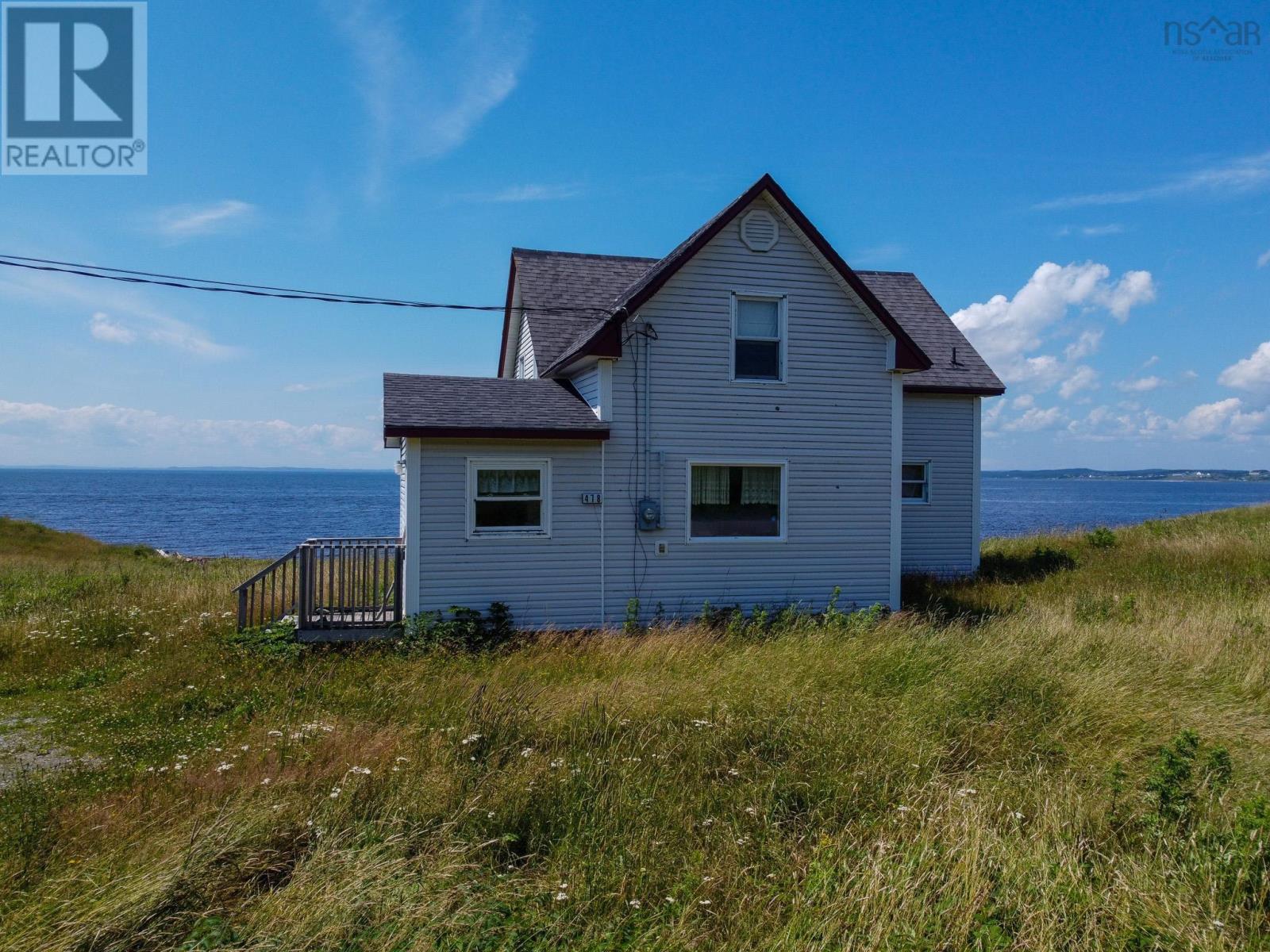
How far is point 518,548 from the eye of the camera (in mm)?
12133

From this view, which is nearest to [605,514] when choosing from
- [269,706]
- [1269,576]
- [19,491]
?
[269,706]

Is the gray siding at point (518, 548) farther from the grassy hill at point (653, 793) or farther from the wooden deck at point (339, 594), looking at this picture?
the grassy hill at point (653, 793)

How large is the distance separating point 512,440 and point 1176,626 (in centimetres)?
986

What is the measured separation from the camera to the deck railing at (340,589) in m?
11.2

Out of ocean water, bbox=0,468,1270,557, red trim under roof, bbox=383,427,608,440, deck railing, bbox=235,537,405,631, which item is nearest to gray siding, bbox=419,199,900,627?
red trim under roof, bbox=383,427,608,440

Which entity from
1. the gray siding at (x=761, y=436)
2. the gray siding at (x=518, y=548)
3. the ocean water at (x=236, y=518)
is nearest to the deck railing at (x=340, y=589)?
the gray siding at (x=518, y=548)

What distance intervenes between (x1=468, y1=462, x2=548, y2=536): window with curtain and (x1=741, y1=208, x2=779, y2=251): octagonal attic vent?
16.7 feet

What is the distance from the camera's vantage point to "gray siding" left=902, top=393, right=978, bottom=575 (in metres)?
17.2

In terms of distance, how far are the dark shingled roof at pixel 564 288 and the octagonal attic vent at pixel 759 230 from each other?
2758mm

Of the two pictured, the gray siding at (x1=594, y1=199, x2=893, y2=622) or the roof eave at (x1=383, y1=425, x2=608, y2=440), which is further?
the gray siding at (x1=594, y1=199, x2=893, y2=622)

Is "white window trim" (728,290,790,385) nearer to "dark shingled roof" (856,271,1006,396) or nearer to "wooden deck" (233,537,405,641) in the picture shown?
"dark shingled roof" (856,271,1006,396)

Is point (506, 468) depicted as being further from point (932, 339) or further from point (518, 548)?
point (932, 339)

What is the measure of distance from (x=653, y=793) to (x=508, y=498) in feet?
22.9

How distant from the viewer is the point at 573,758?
21.0ft
